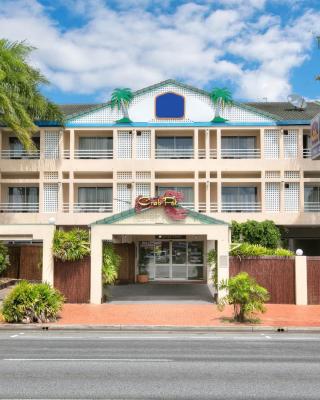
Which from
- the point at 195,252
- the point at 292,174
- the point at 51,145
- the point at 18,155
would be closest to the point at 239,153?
the point at 292,174

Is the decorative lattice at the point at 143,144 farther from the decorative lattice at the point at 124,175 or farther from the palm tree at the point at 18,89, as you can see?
the palm tree at the point at 18,89

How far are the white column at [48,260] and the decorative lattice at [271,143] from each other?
61.1 ft

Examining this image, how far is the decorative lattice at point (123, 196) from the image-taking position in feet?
120

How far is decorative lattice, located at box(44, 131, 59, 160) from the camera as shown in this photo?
122 ft

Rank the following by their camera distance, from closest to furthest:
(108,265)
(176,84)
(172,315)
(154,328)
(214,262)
A: 1. (154,328)
2. (172,315)
3. (108,265)
4. (214,262)
5. (176,84)

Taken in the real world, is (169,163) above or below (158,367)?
above

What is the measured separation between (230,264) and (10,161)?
66.1 feet

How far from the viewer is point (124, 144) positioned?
36969mm

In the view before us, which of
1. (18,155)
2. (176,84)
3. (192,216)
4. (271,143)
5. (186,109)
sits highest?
(176,84)

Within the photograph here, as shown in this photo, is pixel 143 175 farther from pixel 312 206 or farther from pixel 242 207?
pixel 312 206

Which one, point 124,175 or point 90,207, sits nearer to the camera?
point 124,175

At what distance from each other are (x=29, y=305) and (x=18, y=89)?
16.0 m

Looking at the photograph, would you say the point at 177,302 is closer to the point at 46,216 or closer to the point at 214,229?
the point at 214,229

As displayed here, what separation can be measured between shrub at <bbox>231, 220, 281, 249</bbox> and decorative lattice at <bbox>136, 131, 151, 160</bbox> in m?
7.93
